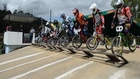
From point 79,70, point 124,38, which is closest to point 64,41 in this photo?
point 124,38

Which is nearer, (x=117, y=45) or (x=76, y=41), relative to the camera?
(x=117, y=45)

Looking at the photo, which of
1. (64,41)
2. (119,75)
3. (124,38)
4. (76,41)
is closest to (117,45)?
(124,38)

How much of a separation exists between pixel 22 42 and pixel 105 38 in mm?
12691

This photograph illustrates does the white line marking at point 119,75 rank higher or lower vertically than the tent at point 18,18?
lower

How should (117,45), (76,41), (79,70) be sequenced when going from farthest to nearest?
(76,41)
(117,45)
(79,70)

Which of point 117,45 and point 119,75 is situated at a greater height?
point 117,45

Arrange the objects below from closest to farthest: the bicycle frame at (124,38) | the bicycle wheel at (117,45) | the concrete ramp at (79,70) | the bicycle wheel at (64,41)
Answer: the concrete ramp at (79,70) → the bicycle wheel at (117,45) → the bicycle frame at (124,38) → the bicycle wheel at (64,41)

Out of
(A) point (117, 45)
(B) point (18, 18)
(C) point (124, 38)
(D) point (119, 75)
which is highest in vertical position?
(B) point (18, 18)

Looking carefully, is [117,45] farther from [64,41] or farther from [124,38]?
[64,41]

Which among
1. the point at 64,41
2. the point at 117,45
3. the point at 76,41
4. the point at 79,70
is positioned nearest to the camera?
the point at 79,70

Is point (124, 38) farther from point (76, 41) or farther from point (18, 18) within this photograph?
point (18, 18)

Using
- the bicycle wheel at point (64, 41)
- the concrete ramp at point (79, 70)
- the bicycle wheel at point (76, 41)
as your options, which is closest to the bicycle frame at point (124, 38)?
the concrete ramp at point (79, 70)

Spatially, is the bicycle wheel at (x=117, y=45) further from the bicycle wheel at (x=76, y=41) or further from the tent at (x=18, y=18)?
the tent at (x=18, y=18)

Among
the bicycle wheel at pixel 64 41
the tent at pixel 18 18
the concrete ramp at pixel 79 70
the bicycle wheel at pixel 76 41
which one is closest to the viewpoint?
the concrete ramp at pixel 79 70
